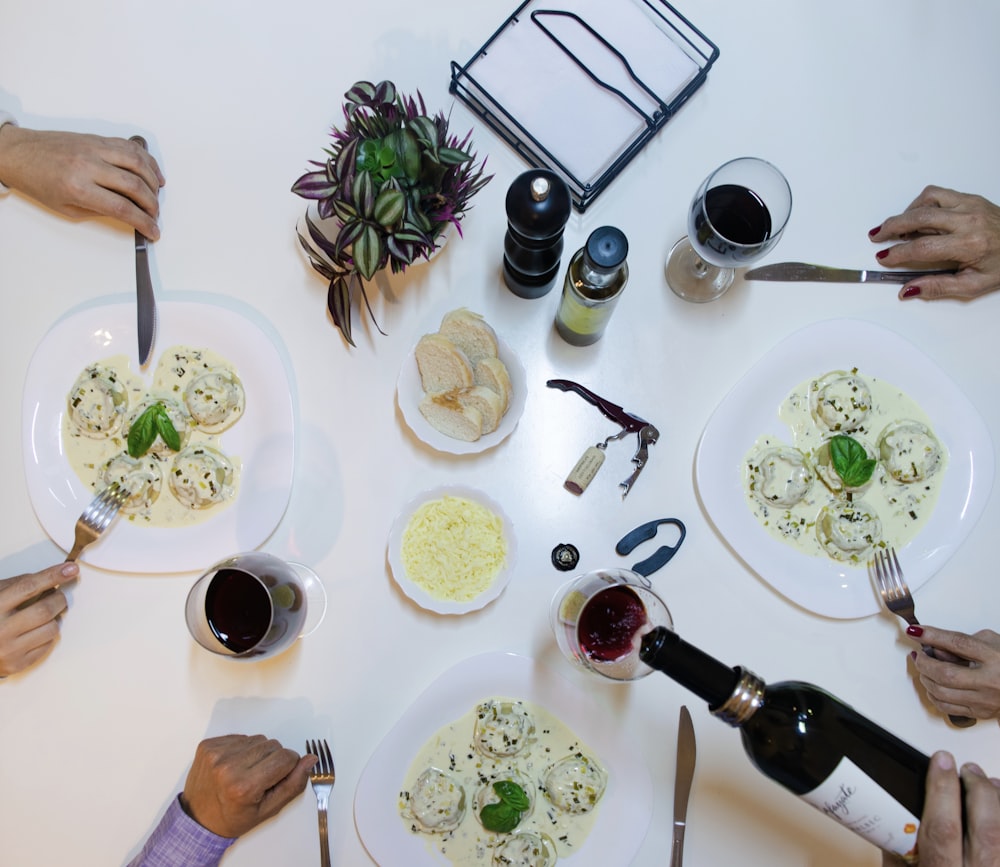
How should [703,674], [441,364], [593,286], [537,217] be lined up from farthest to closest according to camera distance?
[441,364], [593,286], [537,217], [703,674]

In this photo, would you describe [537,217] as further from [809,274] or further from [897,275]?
[897,275]

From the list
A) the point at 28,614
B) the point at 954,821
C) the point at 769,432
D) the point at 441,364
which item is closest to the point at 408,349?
the point at 441,364

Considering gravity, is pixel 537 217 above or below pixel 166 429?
above

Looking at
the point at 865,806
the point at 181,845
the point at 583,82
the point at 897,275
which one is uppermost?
the point at 897,275

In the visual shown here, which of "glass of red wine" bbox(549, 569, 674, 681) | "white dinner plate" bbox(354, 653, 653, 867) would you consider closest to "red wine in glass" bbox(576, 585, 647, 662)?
"glass of red wine" bbox(549, 569, 674, 681)

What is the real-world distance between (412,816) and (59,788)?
1.97 ft

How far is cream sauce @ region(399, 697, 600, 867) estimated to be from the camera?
1.21 metres

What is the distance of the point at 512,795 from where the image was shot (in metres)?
1.19

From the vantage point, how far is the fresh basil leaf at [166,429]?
47.9 inches

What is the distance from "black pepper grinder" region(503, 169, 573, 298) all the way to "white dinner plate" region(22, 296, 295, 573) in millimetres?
457

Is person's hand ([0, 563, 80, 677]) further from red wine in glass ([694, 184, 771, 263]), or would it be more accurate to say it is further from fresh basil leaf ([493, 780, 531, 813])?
red wine in glass ([694, 184, 771, 263])

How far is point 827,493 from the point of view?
1.27 metres


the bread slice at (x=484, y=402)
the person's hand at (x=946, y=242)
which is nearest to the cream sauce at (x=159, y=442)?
the bread slice at (x=484, y=402)

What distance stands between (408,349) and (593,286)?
14.3 inches
